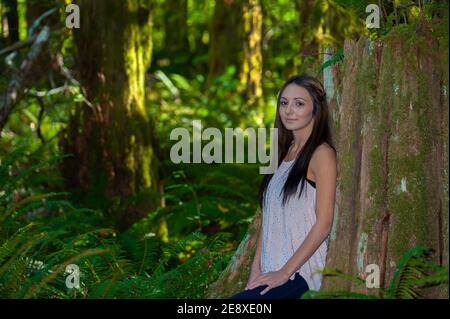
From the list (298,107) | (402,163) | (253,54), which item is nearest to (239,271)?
(298,107)

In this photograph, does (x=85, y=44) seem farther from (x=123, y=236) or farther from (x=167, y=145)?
(x=123, y=236)

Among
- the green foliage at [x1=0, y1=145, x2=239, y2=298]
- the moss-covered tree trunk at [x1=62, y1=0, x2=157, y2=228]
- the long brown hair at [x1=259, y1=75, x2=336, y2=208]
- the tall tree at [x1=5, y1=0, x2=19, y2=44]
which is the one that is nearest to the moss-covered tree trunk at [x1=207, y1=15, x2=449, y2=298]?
the long brown hair at [x1=259, y1=75, x2=336, y2=208]

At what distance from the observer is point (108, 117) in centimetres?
857

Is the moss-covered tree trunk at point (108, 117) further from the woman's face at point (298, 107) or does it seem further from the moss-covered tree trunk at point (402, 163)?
the moss-covered tree trunk at point (402, 163)

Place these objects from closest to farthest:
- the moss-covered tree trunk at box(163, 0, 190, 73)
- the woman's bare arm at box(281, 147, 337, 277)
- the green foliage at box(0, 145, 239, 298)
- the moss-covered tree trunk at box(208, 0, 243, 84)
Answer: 1. the woman's bare arm at box(281, 147, 337, 277)
2. the green foliage at box(0, 145, 239, 298)
3. the moss-covered tree trunk at box(208, 0, 243, 84)
4. the moss-covered tree trunk at box(163, 0, 190, 73)

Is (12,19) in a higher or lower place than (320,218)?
higher

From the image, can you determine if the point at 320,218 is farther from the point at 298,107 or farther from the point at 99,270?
the point at 99,270

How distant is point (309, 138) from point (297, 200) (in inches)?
13.1

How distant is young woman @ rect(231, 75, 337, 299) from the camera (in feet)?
13.2

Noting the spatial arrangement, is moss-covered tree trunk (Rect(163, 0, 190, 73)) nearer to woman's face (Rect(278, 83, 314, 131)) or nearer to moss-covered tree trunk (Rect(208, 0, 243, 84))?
moss-covered tree trunk (Rect(208, 0, 243, 84))

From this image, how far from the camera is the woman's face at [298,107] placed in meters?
4.32

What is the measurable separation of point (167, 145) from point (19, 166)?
1.75 metres

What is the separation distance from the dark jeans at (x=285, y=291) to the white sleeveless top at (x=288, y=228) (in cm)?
3

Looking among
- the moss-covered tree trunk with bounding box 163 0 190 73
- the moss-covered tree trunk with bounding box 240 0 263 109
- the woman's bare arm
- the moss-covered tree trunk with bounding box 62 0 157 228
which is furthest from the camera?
the moss-covered tree trunk with bounding box 163 0 190 73
